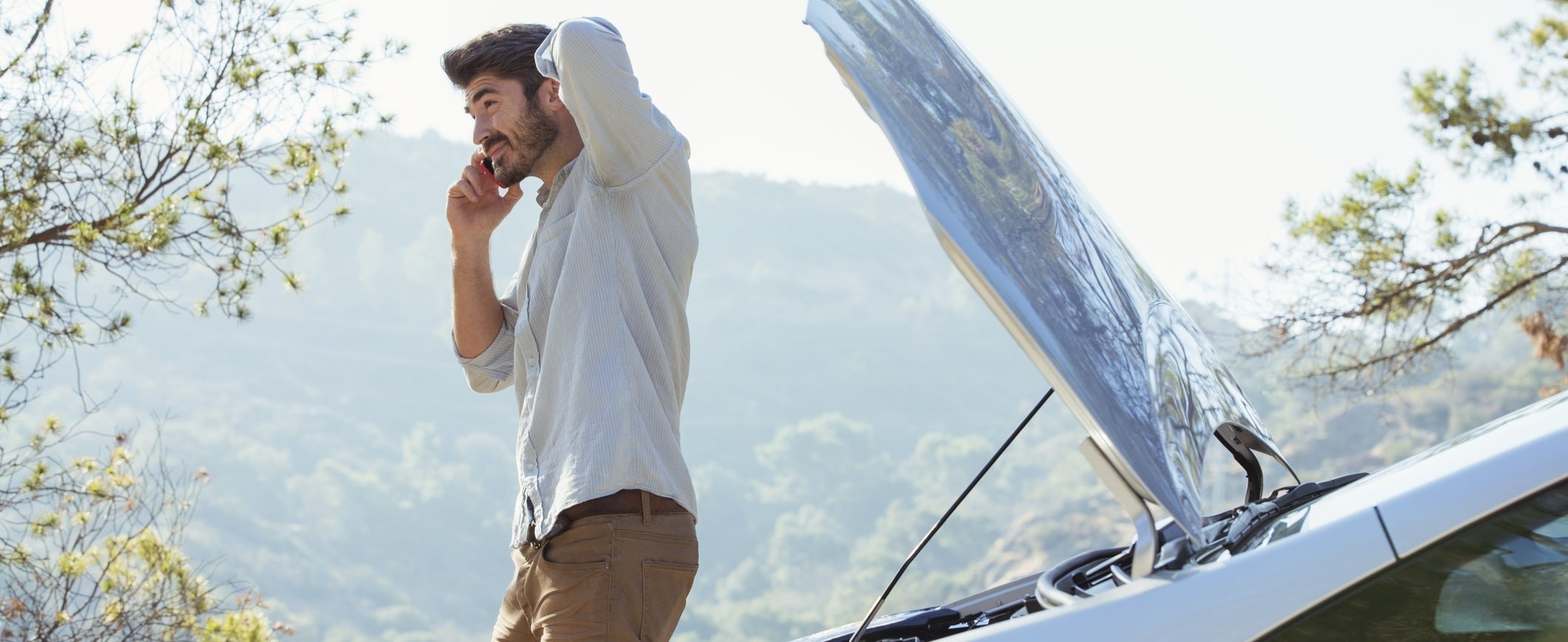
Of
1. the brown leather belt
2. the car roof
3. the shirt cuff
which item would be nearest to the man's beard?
the shirt cuff

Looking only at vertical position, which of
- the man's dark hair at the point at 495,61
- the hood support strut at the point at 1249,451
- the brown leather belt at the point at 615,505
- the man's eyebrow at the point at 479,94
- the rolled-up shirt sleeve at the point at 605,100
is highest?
the man's dark hair at the point at 495,61

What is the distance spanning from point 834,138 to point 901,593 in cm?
7889

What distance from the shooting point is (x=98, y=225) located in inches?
174

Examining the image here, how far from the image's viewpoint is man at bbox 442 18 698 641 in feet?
6.68

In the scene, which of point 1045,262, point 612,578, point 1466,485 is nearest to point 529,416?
point 612,578

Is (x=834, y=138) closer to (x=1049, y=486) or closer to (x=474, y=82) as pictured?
(x=1049, y=486)

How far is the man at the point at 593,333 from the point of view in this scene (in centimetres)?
204

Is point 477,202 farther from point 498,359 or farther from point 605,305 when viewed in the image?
Answer: point 605,305

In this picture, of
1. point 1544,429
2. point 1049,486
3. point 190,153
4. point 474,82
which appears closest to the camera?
point 1544,429

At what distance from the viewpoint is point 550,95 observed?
2393mm

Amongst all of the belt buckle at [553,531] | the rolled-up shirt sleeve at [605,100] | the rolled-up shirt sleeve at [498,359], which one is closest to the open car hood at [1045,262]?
the rolled-up shirt sleeve at [605,100]

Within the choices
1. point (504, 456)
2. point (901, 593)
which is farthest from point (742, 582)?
point (504, 456)

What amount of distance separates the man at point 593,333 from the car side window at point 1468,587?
101 cm

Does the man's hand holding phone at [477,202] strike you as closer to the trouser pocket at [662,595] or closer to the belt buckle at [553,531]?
the belt buckle at [553,531]
